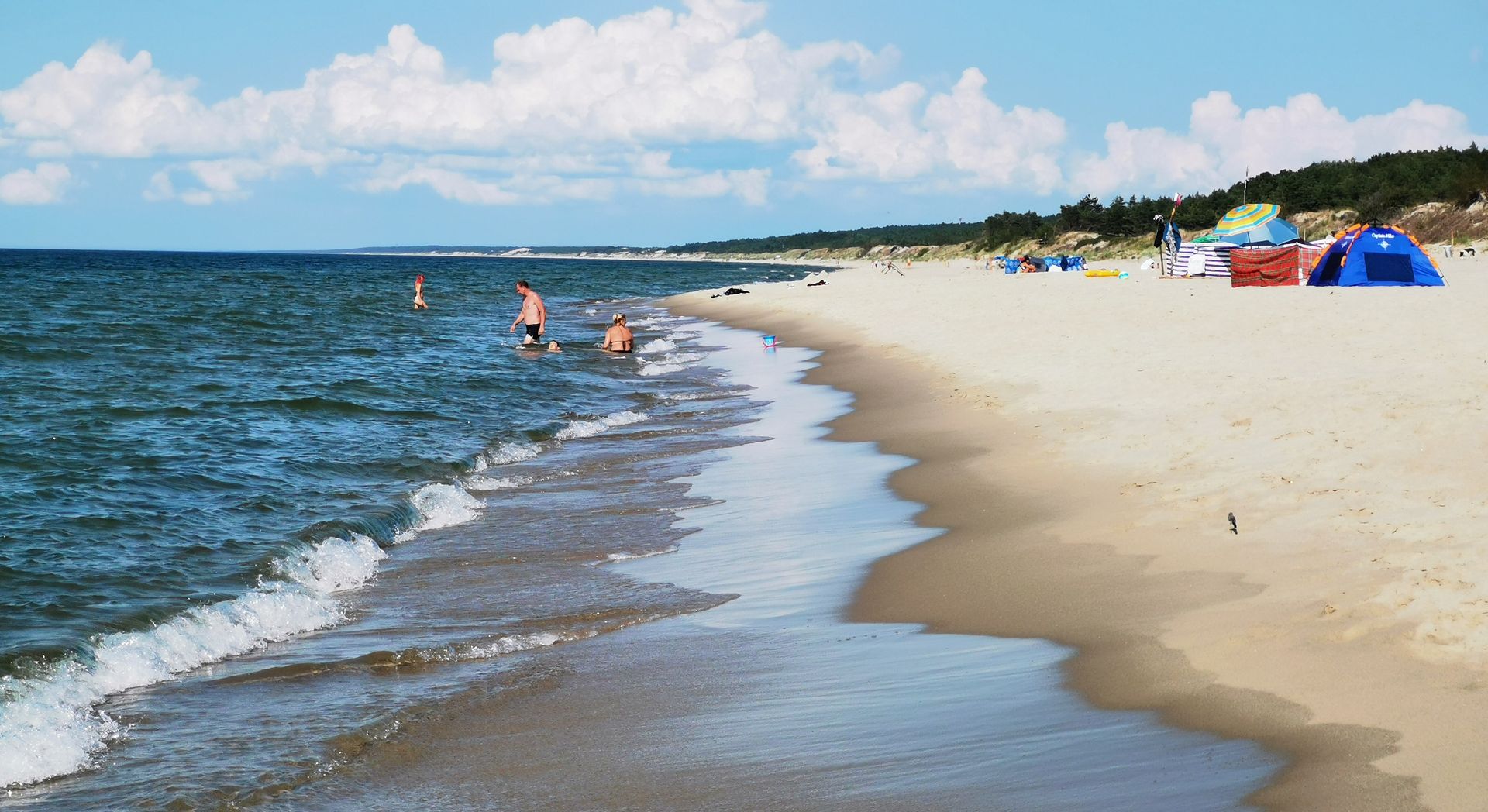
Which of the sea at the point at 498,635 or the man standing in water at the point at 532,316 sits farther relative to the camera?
the man standing in water at the point at 532,316

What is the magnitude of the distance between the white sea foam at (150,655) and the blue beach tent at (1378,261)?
26.6 m

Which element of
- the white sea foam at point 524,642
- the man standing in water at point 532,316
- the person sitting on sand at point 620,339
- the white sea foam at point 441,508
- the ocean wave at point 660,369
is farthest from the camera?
the man standing in water at point 532,316

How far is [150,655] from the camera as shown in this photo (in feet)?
22.6

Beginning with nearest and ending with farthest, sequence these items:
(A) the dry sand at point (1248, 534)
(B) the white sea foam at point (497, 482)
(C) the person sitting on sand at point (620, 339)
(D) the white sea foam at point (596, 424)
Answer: (A) the dry sand at point (1248, 534)
(B) the white sea foam at point (497, 482)
(D) the white sea foam at point (596, 424)
(C) the person sitting on sand at point (620, 339)

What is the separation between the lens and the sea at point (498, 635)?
4816mm

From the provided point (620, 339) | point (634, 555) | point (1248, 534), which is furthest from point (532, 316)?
point (1248, 534)

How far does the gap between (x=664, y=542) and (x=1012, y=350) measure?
1215 cm

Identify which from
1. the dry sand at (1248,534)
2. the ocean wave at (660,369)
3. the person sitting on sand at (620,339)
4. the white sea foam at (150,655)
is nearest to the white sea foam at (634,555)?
Answer: the white sea foam at (150,655)

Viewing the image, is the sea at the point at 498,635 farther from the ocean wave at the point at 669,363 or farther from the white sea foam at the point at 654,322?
the white sea foam at the point at 654,322

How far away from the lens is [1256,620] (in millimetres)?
5984

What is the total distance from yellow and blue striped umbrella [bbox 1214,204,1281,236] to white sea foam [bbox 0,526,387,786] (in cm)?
3422

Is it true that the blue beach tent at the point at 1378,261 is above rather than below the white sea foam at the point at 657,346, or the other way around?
above

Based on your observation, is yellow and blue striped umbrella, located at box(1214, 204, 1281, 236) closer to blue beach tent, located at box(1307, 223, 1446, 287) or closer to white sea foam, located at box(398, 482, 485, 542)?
blue beach tent, located at box(1307, 223, 1446, 287)

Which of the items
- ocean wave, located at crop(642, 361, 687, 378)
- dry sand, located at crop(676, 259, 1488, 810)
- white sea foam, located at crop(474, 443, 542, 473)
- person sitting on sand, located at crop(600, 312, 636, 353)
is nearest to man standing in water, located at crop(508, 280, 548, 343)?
person sitting on sand, located at crop(600, 312, 636, 353)
